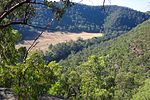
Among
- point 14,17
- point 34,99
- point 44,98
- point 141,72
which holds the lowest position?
point 141,72

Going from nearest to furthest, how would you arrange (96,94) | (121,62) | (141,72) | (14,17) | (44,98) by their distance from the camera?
(14,17)
(44,98)
(96,94)
(141,72)
(121,62)

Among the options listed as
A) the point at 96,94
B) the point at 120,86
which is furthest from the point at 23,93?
the point at 120,86

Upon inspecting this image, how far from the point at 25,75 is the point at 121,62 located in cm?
17271

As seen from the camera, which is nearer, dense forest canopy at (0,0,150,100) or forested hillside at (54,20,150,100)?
dense forest canopy at (0,0,150,100)

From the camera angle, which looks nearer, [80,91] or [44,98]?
[44,98]

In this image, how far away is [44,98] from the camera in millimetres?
23250

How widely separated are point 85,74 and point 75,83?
22.2ft

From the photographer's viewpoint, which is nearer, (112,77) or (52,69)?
(52,69)

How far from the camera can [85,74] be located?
61.4m

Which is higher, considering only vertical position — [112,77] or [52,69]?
[52,69]

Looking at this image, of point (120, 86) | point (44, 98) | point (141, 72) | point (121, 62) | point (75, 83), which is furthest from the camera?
point (121, 62)

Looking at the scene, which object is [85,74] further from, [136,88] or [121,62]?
[121,62]

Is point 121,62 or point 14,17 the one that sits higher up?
point 14,17

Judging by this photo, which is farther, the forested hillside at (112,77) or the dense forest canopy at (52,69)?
the forested hillside at (112,77)
